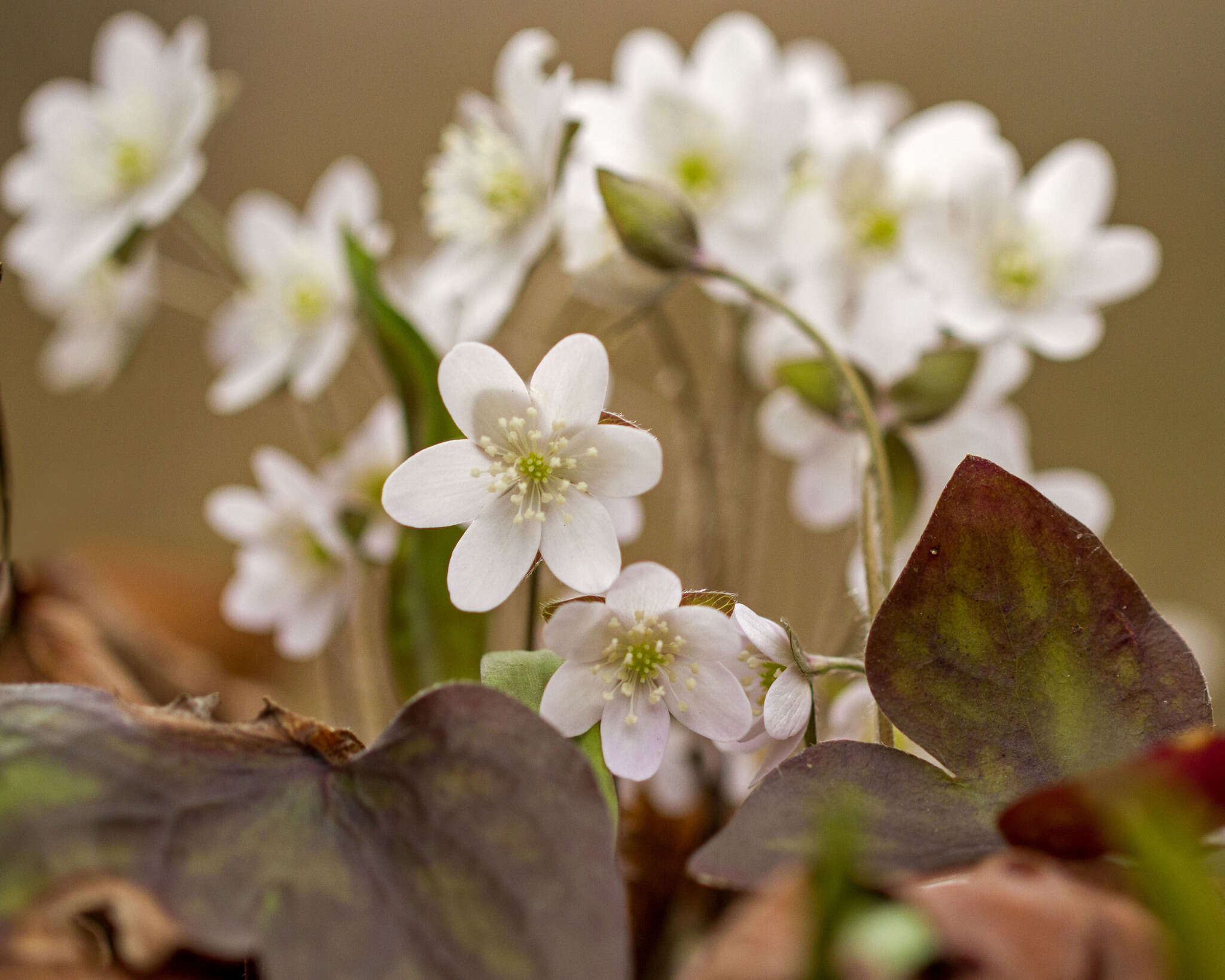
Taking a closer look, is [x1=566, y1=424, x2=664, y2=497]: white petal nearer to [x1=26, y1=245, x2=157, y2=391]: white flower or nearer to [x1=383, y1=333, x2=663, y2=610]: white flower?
[x1=383, y1=333, x2=663, y2=610]: white flower

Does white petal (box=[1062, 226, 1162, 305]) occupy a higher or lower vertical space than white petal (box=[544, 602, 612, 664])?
higher

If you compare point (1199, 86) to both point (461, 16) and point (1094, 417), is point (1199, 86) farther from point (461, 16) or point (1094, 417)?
point (461, 16)

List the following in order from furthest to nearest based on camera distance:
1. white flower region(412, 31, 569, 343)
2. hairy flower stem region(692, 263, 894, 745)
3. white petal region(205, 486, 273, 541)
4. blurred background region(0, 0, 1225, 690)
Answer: blurred background region(0, 0, 1225, 690), white petal region(205, 486, 273, 541), white flower region(412, 31, 569, 343), hairy flower stem region(692, 263, 894, 745)

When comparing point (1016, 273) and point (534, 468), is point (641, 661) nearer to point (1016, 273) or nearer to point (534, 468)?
point (534, 468)

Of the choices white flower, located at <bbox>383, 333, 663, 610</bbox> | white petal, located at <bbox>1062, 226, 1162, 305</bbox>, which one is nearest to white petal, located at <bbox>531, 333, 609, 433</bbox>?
white flower, located at <bbox>383, 333, 663, 610</bbox>

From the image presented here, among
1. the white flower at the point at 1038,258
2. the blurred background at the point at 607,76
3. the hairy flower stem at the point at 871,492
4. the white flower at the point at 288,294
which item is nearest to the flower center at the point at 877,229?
the white flower at the point at 1038,258

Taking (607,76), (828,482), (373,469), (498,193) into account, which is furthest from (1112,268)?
(607,76)
